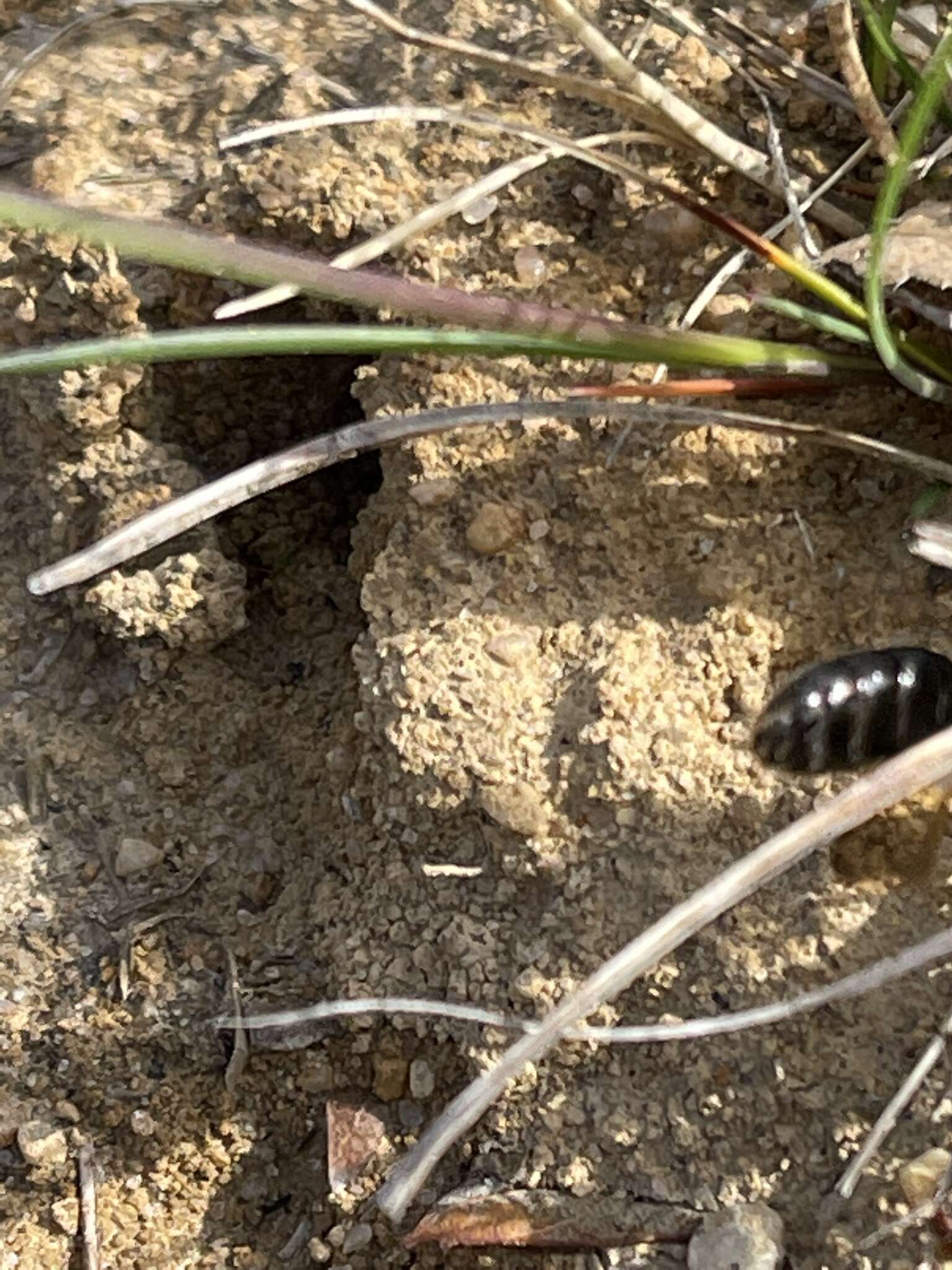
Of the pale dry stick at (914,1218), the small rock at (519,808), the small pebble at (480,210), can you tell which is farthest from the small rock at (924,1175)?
the small pebble at (480,210)

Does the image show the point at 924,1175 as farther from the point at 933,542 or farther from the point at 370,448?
the point at 370,448

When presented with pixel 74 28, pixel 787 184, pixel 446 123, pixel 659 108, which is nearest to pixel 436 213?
pixel 446 123

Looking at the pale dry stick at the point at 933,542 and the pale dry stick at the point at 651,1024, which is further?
the pale dry stick at the point at 933,542

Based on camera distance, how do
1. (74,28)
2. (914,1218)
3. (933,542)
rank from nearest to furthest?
(914,1218) < (933,542) < (74,28)

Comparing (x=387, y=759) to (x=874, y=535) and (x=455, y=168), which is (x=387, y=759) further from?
(x=455, y=168)

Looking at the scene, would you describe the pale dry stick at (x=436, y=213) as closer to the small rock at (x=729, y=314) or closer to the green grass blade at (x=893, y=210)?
the small rock at (x=729, y=314)

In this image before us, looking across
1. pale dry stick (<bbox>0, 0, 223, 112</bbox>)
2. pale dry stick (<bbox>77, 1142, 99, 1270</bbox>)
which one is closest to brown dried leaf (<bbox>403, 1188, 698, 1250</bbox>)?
pale dry stick (<bbox>77, 1142, 99, 1270</bbox>)

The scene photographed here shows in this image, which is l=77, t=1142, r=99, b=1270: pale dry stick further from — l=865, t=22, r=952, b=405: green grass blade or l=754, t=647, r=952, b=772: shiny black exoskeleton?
l=865, t=22, r=952, b=405: green grass blade
